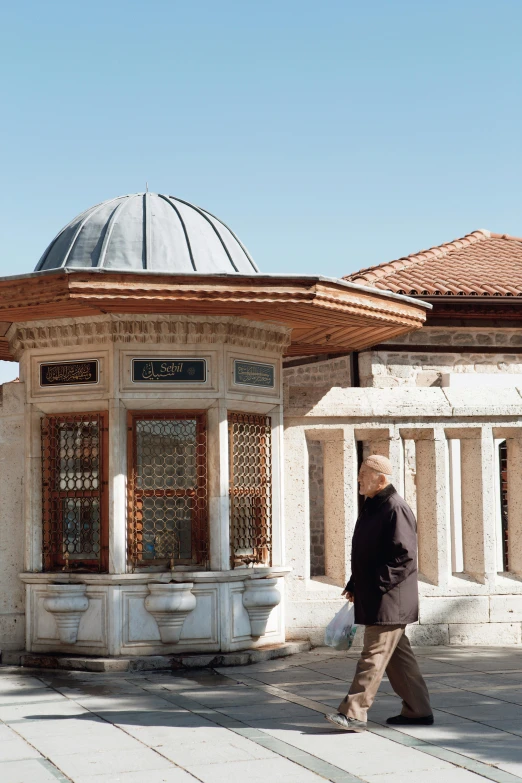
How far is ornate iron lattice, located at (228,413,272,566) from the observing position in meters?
8.87

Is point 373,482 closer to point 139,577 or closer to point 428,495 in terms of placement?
point 139,577

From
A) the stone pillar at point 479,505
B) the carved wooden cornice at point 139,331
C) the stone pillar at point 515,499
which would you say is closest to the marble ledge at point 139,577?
the carved wooden cornice at point 139,331

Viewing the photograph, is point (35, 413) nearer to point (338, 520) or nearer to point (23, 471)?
point (23, 471)

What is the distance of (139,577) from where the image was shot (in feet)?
27.1

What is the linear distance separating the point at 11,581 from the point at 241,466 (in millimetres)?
2226

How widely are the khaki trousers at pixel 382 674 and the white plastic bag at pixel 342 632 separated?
1.76ft

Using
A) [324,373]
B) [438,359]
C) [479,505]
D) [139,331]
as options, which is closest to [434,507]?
[479,505]

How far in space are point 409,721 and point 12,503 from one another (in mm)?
4431

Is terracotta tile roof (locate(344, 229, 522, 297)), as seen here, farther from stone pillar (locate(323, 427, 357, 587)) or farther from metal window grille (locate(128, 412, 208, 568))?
metal window grille (locate(128, 412, 208, 568))

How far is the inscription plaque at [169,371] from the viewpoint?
332 inches

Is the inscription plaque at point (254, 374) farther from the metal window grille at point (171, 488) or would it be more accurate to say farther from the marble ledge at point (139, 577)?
the marble ledge at point (139, 577)

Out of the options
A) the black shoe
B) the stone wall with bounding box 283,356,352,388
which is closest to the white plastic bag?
the black shoe

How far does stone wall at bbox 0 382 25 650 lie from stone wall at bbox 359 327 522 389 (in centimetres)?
803

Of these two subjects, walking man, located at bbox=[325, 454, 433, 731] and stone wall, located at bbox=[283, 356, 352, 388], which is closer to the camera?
walking man, located at bbox=[325, 454, 433, 731]
